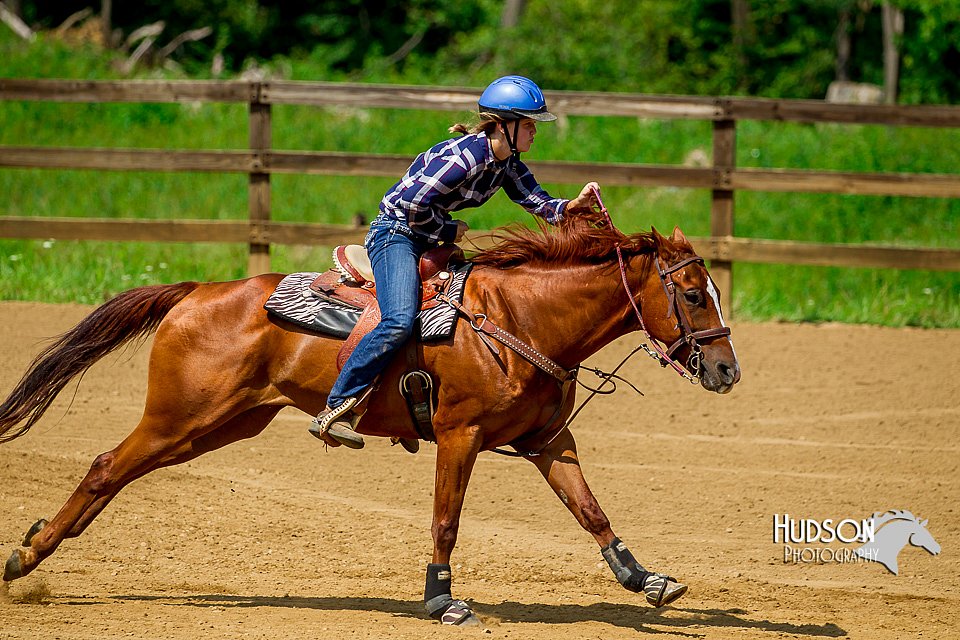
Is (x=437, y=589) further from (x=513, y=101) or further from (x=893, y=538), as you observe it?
(x=893, y=538)

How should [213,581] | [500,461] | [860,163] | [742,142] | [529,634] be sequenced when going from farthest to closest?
1. [742,142]
2. [860,163]
3. [500,461]
4. [213,581]
5. [529,634]

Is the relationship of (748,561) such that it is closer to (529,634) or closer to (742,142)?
(529,634)

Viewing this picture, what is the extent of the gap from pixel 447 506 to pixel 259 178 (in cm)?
638

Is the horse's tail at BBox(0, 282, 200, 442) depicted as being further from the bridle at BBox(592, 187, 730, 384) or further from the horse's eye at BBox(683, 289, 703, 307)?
the horse's eye at BBox(683, 289, 703, 307)

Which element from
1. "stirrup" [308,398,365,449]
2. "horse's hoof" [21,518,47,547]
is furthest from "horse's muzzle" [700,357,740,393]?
"horse's hoof" [21,518,47,547]

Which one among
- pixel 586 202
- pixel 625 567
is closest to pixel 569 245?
pixel 586 202

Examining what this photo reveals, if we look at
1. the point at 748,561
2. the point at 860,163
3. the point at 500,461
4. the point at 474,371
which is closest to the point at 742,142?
the point at 860,163

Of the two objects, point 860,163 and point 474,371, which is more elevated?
point 860,163

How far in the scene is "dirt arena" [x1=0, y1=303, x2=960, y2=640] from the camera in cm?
543

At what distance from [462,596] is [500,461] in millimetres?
2280

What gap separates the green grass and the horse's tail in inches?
206

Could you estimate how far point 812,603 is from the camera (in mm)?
5793

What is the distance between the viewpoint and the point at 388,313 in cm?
524

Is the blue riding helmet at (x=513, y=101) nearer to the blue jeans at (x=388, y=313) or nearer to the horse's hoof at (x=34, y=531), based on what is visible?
the blue jeans at (x=388, y=313)
